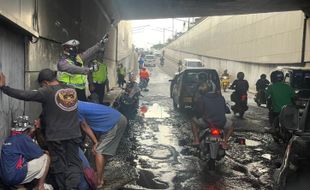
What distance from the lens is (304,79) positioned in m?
15.8

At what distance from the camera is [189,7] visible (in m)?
23.8

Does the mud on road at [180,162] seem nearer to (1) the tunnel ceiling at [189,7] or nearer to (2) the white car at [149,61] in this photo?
(1) the tunnel ceiling at [189,7]

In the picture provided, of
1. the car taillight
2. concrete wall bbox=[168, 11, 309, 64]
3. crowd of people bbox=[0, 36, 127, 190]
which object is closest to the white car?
concrete wall bbox=[168, 11, 309, 64]

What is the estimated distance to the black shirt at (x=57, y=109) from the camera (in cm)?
553

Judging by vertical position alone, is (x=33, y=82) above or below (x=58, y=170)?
above

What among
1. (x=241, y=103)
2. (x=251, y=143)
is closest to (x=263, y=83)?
(x=241, y=103)

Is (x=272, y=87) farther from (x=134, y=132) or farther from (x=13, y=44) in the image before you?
Result: (x=13, y=44)

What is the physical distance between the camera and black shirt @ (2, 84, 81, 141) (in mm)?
5527

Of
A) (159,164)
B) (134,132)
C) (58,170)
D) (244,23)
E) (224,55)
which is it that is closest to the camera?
(58,170)

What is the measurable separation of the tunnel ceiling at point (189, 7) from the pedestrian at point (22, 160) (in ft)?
53.3

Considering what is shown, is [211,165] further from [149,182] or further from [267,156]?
Answer: [267,156]

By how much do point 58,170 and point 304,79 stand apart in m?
12.1

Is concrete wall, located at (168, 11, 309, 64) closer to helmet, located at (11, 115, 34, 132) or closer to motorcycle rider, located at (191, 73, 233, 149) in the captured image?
motorcycle rider, located at (191, 73, 233, 149)

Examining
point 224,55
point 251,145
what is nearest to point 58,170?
point 251,145
